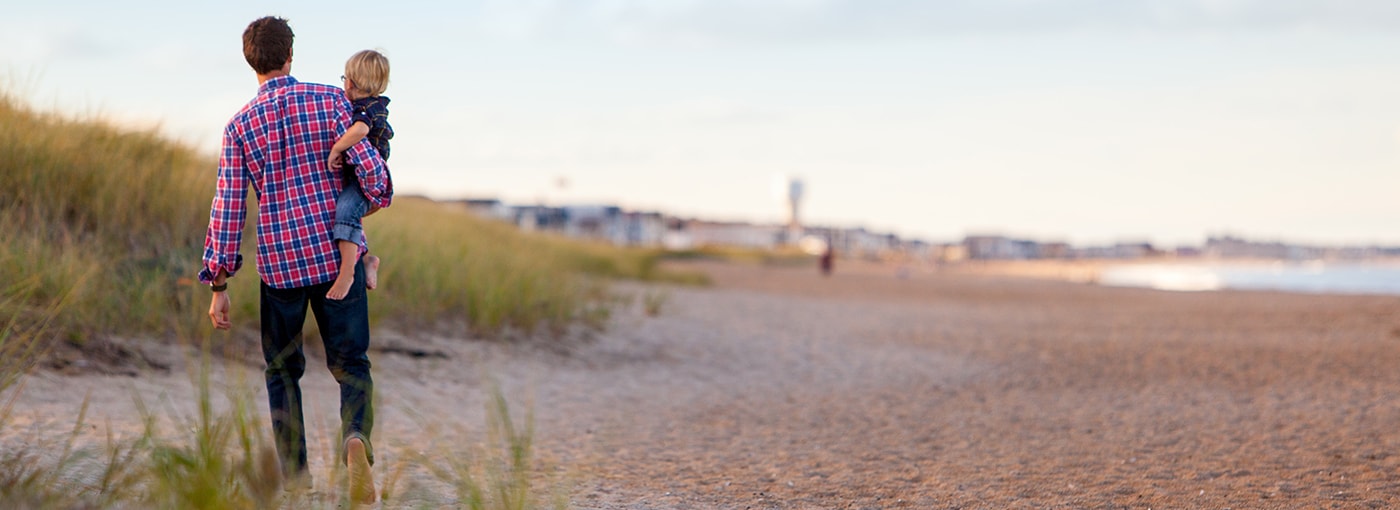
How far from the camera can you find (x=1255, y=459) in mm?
5430

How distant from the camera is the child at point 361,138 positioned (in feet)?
12.0

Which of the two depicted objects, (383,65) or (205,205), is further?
(205,205)

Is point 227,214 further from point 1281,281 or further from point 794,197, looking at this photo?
point 794,197

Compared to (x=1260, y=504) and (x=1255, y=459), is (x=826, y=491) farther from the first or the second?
(x=1255, y=459)

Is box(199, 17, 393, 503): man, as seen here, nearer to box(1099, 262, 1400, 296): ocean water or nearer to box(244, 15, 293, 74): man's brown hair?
box(244, 15, 293, 74): man's brown hair

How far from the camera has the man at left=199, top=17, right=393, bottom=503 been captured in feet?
11.9

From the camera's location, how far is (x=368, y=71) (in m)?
3.65

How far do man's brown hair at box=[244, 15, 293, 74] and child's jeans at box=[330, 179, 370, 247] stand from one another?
0.46 meters

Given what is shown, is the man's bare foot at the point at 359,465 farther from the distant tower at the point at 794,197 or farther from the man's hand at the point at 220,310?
the distant tower at the point at 794,197

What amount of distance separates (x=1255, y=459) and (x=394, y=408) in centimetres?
474

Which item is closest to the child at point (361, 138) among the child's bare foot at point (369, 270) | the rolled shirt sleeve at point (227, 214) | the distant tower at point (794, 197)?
the child's bare foot at point (369, 270)

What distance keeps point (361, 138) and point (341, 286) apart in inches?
19.0

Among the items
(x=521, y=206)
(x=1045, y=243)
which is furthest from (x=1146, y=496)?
(x=1045, y=243)

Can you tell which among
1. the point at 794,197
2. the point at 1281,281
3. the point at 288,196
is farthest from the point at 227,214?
the point at 794,197
